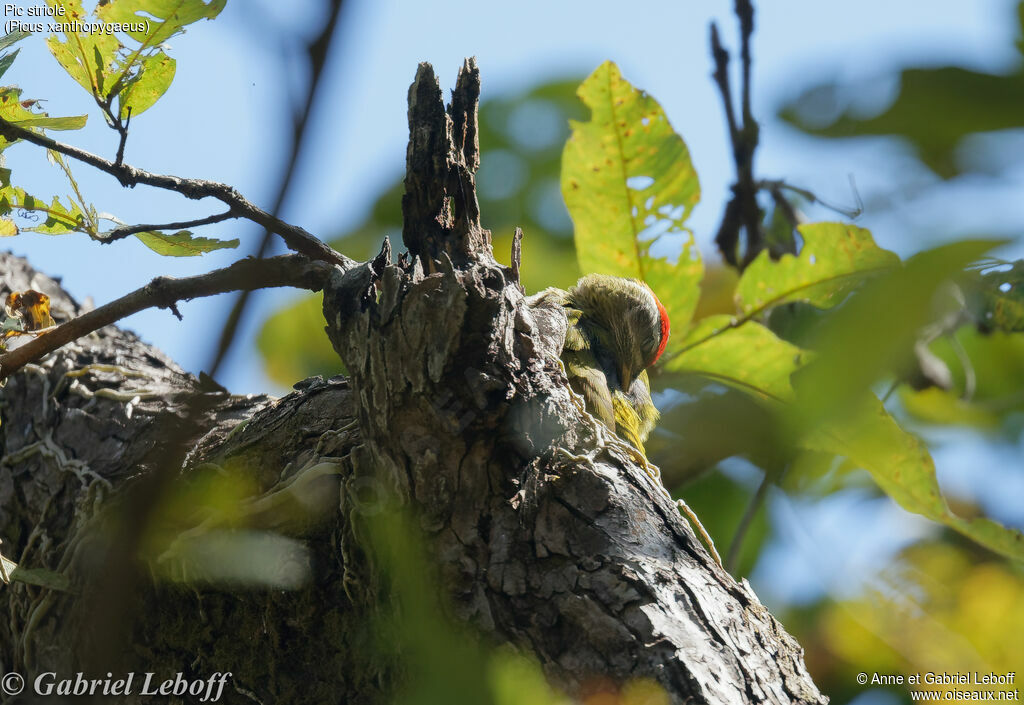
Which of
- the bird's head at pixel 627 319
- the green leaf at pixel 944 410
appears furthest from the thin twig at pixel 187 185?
the green leaf at pixel 944 410

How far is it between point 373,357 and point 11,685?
144 cm

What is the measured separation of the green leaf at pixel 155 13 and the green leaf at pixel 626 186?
5.11 feet

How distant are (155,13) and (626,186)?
1.85 m

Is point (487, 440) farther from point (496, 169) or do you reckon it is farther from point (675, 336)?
point (496, 169)

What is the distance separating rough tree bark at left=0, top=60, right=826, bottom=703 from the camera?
5.36 feet

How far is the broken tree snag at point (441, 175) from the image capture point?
1914 mm

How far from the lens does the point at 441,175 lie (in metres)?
1.92

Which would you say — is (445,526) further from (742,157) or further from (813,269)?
(742,157)

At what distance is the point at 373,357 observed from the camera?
1.79 metres

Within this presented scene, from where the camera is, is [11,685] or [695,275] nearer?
[11,685]

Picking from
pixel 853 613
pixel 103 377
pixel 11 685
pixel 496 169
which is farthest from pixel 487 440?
pixel 496 169

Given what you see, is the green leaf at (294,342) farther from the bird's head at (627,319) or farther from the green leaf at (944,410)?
the green leaf at (944,410)

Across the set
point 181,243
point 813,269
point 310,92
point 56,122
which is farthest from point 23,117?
point 813,269

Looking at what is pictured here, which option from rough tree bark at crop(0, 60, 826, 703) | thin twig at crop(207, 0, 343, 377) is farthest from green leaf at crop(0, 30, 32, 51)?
thin twig at crop(207, 0, 343, 377)
